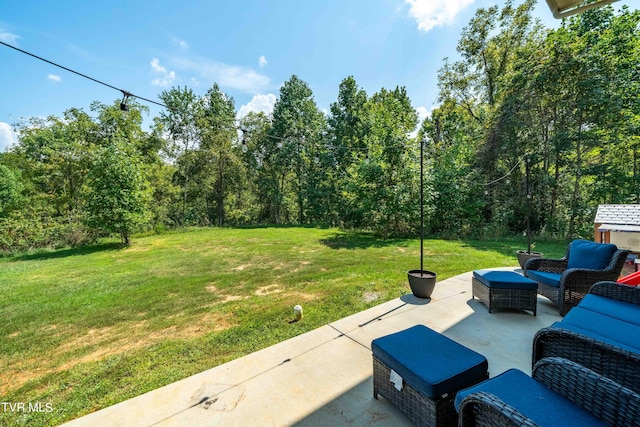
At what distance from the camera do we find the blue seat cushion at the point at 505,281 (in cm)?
286

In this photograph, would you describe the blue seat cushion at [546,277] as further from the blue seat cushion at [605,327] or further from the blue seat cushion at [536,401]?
the blue seat cushion at [536,401]

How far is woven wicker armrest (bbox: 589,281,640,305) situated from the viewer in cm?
208

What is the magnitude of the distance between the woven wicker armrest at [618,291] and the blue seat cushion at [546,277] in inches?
27.5

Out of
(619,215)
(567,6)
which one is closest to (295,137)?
(619,215)

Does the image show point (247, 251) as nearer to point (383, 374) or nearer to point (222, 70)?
point (222, 70)

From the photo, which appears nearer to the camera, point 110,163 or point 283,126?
point 110,163

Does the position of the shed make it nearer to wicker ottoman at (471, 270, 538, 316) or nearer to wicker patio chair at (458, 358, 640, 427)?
wicker ottoman at (471, 270, 538, 316)

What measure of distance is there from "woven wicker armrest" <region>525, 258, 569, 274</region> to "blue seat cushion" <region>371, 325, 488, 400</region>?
2582 millimetres

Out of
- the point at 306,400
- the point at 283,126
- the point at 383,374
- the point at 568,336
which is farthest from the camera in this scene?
the point at 283,126

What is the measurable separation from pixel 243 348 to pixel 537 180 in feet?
39.4

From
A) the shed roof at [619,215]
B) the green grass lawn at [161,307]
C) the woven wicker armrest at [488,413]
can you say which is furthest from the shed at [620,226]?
the woven wicker armrest at [488,413]

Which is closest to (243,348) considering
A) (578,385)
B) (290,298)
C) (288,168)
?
(290,298)

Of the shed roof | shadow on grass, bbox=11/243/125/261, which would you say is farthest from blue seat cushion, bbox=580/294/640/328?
shadow on grass, bbox=11/243/125/261

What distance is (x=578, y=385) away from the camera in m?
1.01
